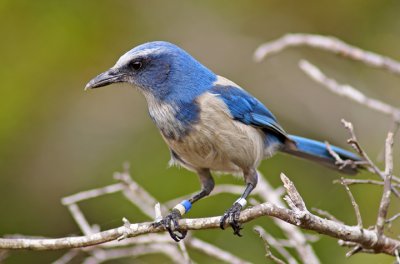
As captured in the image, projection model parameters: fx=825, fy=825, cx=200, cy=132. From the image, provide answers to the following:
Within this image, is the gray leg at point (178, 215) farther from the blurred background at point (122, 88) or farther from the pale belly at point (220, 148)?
the blurred background at point (122, 88)

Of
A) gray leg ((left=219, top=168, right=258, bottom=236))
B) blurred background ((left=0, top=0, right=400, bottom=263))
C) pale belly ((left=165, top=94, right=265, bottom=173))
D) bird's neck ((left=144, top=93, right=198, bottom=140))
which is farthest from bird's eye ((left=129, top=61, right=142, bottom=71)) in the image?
blurred background ((left=0, top=0, right=400, bottom=263))

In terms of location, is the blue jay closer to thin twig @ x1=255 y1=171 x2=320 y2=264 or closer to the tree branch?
thin twig @ x1=255 y1=171 x2=320 y2=264

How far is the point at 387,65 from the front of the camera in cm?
487

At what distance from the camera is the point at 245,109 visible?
16.6 ft

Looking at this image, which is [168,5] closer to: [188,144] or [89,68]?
[89,68]

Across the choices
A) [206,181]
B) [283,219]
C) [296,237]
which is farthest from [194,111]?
[283,219]

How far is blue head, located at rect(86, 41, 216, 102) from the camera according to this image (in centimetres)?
488

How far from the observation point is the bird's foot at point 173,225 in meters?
4.20

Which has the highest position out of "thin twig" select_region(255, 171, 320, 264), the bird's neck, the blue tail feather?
the bird's neck

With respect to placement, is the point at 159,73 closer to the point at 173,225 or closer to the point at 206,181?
the point at 206,181

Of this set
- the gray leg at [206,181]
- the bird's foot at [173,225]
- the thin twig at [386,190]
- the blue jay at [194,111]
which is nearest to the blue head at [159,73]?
the blue jay at [194,111]

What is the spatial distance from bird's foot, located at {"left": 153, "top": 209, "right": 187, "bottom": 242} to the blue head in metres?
0.73

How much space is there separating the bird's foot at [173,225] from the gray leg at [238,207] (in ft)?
0.80

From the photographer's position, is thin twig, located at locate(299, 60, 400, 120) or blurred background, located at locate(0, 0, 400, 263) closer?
thin twig, located at locate(299, 60, 400, 120)
